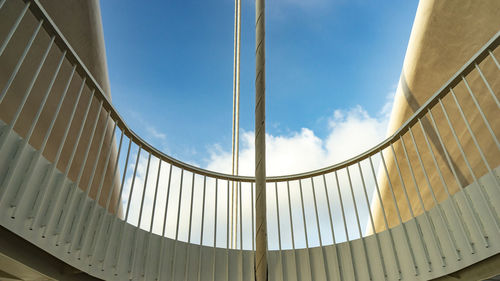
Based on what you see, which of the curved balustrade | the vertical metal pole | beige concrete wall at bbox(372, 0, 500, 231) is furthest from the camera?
beige concrete wall at bbox(372, 0, 500, 231)

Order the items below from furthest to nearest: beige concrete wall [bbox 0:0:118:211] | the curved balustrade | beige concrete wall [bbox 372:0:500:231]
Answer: beige concrete wall [bbox 372:0:500:231] < beige concrete wall [bbox 0:0:118:211] < the curved balustrade

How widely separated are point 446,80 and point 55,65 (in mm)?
3772

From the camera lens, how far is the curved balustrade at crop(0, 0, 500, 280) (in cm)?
164

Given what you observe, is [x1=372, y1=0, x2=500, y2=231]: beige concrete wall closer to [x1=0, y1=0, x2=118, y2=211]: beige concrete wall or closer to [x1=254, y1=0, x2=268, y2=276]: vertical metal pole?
[x1=254, y1=0, x2=268, y2=276]: vertical metal pole

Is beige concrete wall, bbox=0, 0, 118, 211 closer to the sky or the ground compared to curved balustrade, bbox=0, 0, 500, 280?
closer to the sky

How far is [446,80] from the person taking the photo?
3750 mm

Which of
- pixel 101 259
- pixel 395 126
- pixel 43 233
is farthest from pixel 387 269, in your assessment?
pixel 395 126

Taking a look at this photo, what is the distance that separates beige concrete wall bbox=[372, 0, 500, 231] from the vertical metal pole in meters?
1.84

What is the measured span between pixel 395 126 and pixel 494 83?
157cm

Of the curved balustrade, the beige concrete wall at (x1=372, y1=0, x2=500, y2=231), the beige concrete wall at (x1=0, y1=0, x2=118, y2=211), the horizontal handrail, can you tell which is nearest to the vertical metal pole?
the curved balustrade

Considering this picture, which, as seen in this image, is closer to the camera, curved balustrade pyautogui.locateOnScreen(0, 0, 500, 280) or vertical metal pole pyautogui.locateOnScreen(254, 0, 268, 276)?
curved balustrade pyautogui.locateOnScreen(0, 0, 500, 280)

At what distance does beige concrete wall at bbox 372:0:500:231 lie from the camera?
10.3 feet

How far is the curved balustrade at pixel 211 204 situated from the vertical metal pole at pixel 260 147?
0.47 meters

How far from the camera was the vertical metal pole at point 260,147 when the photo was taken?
235 centimetres
